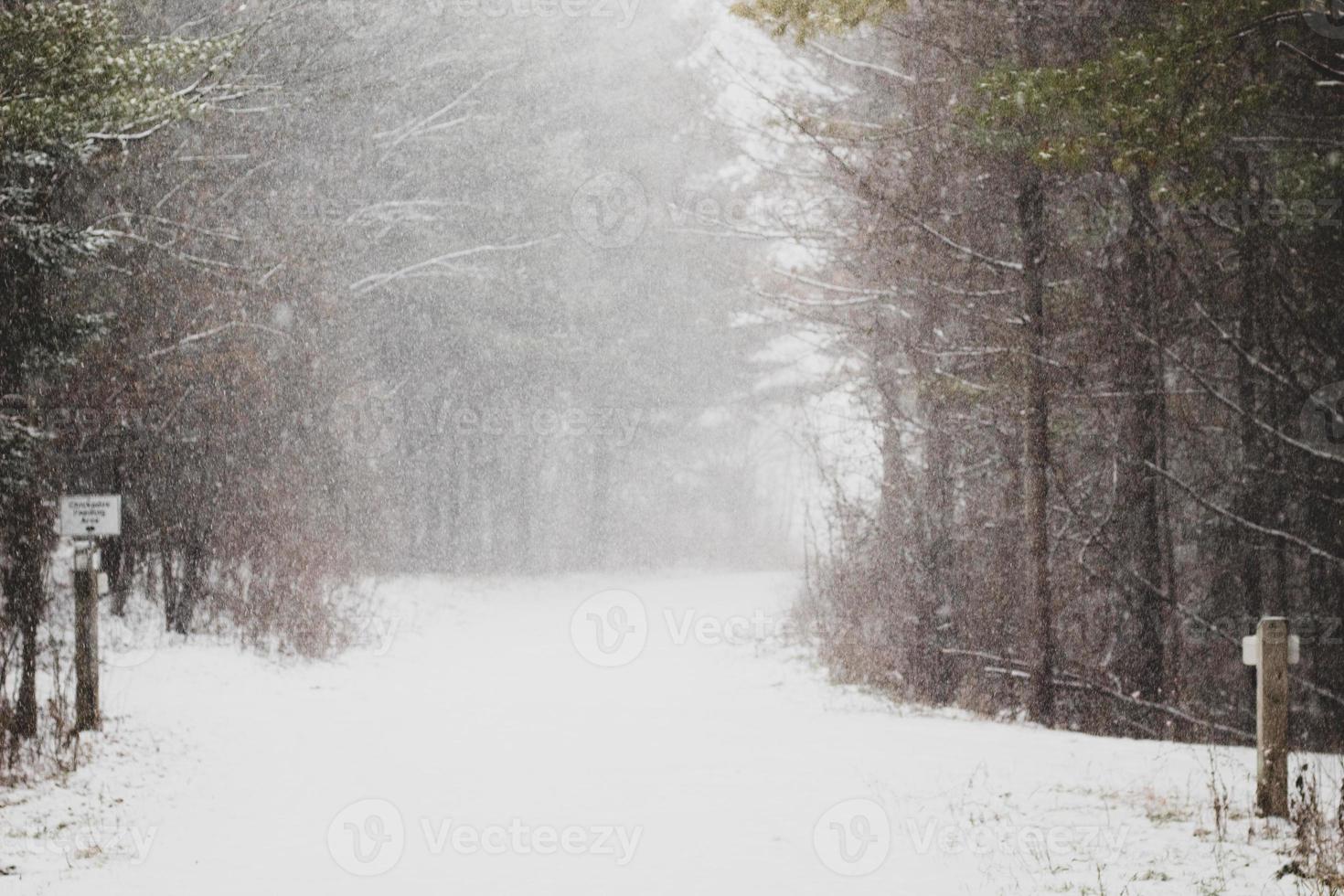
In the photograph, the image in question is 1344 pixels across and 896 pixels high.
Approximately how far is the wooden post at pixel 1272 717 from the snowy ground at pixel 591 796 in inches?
9.0

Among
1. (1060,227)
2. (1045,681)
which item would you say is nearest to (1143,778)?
(1045,681)

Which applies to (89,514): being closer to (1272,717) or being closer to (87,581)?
(87,581)

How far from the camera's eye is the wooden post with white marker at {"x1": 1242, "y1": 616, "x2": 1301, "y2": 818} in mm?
7395

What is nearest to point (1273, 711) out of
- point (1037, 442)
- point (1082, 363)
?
point (1037, 442)

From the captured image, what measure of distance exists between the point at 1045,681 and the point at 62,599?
1257 cm

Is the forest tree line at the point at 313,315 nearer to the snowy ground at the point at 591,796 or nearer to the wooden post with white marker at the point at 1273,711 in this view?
the snowy ground at the point at 591,796

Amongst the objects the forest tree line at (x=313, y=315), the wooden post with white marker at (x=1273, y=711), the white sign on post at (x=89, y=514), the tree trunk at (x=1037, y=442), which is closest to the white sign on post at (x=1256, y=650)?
the wooden post with white marker at (x=1273, y=711)

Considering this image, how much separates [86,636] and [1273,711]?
9.31m

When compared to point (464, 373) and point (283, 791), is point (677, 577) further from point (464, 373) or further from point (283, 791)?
point (283, 791)

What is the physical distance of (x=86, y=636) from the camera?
412 inches

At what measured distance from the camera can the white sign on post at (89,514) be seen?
411 inches

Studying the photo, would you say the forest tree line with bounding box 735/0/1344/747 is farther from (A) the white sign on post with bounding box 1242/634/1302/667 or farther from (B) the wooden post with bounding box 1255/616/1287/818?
(B) the wooden post with bounding box 1255/616/1287/818

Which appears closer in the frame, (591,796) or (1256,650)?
(1256,650)

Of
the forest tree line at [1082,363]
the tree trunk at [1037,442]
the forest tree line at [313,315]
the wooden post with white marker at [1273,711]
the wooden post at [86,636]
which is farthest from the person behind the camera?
the tree trunk at [1037,442]
